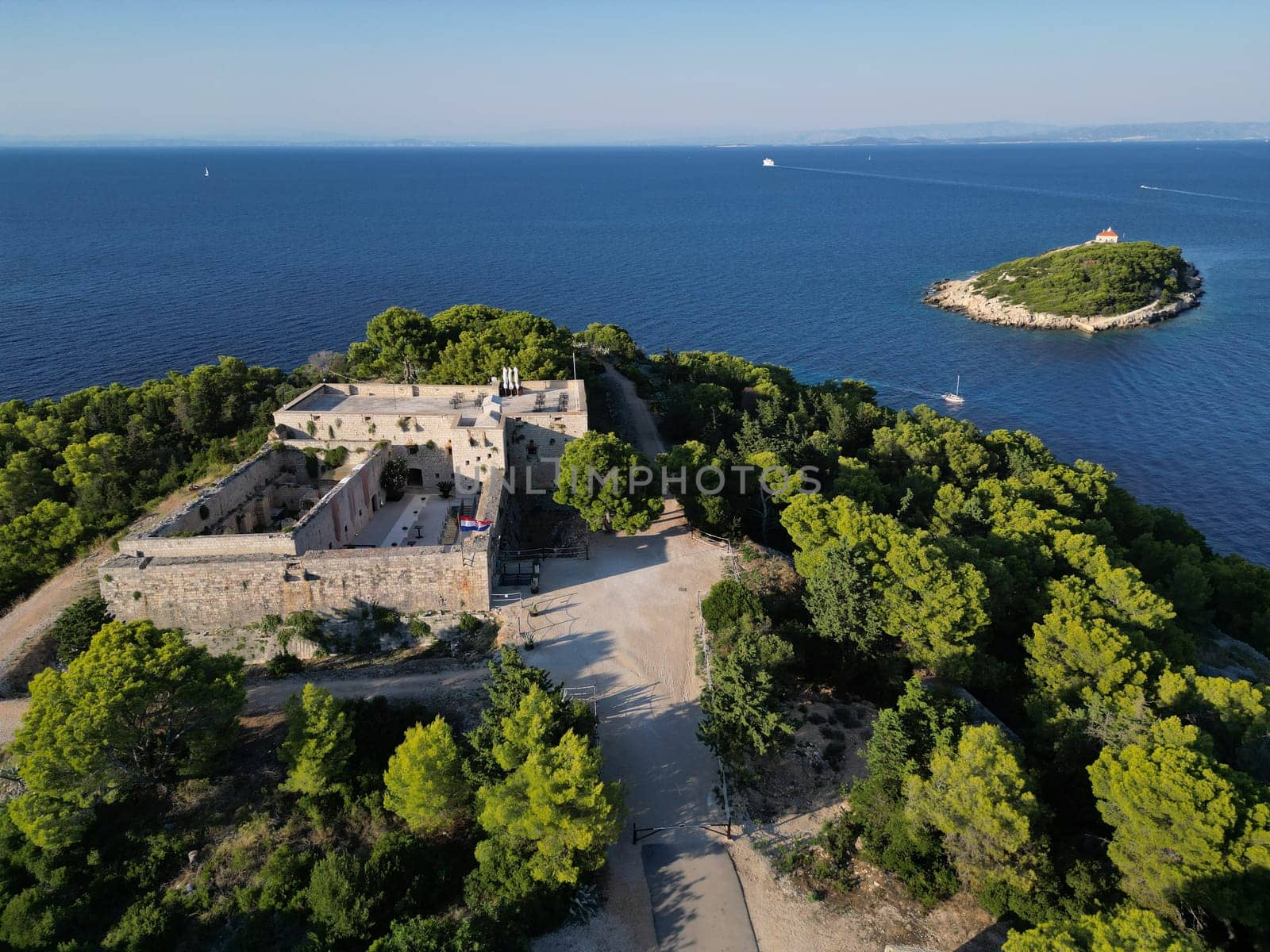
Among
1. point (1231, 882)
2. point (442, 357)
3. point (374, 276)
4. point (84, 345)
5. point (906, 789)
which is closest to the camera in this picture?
point (1231, 882)

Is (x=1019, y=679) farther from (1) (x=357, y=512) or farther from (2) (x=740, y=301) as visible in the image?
(2) (x=740, y=301)

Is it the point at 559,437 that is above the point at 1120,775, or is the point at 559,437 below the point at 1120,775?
above

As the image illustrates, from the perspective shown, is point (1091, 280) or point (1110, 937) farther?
point (1091, 280)

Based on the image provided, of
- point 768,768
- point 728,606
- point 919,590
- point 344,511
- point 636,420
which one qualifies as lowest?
point 768,768

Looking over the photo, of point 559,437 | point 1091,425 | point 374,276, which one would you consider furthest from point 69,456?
→ point 374,276

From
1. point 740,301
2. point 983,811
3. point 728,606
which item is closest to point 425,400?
point 728,606

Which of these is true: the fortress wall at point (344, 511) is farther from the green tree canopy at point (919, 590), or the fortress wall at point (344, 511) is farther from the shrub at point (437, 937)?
the green tree canopy at point (919, 590)

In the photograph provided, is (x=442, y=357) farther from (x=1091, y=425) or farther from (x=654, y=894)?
(x=1091, y=425)
